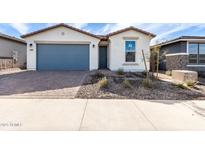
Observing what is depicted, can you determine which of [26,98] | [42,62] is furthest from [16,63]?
[26,98]

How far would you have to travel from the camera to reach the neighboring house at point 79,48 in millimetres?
17625

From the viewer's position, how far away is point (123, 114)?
647cm

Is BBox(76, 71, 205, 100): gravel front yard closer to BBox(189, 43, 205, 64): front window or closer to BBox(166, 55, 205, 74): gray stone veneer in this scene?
BBox(166, 55, 205, 74): gray stone veneer

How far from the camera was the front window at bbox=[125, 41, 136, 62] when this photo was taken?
17.7 metres

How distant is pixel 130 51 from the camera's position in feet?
58.4

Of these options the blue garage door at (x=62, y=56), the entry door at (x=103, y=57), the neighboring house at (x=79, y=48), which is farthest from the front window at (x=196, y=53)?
the blue garage door at (x=62, y=56)

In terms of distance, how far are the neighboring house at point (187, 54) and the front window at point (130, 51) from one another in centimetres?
207

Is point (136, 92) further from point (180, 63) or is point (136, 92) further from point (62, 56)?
point (62, 56)

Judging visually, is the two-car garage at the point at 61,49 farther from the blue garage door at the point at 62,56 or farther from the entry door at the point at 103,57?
the entry door at the point at 103,57

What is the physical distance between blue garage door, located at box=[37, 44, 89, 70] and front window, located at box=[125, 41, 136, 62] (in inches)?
131

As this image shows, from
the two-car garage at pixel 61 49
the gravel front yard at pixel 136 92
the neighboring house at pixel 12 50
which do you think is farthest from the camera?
the neighboring house at pixel 12 50

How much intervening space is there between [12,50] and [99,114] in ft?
62.8

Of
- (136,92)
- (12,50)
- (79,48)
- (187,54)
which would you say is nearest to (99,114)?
(136,92)
